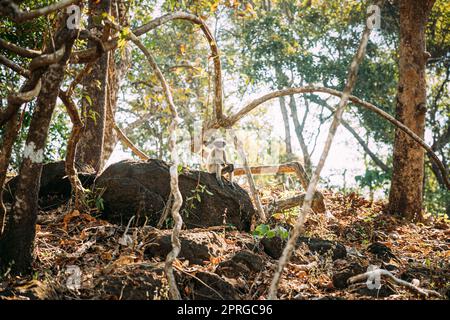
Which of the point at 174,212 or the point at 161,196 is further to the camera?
the point at 161,196

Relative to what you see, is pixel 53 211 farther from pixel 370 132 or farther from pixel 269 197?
pixel 370 132

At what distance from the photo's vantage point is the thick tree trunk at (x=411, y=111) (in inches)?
344

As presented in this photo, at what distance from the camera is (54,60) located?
3.96 metres

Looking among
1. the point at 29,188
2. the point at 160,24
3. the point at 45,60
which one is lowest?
the point at 29,188

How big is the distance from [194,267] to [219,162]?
238 cm

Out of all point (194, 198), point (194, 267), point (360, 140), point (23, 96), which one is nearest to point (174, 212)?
point (194, 267)

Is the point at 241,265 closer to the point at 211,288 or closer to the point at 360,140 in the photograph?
the point at 211,288

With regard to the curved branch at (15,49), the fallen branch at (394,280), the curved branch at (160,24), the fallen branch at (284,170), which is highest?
the curved branch at (160,24)

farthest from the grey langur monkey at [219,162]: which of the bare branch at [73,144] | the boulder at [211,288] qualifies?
the boulder at [211,288]

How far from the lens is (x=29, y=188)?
4.03 metres

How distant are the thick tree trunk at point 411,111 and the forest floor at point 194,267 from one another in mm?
2190

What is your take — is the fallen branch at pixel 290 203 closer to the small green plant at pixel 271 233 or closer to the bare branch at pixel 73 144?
the small green plant at pixel 271 233

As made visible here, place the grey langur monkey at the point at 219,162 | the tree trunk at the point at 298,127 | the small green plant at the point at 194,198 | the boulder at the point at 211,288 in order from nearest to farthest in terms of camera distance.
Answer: the boulder at the point at 211,288 < the small green plant at the point at 194,198 < the grey langur monkey at the point at 219,162 < the tree trunk at the point at 298,127

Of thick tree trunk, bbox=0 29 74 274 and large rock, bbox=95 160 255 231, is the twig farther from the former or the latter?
large rock, bbox=95 160 255 231
